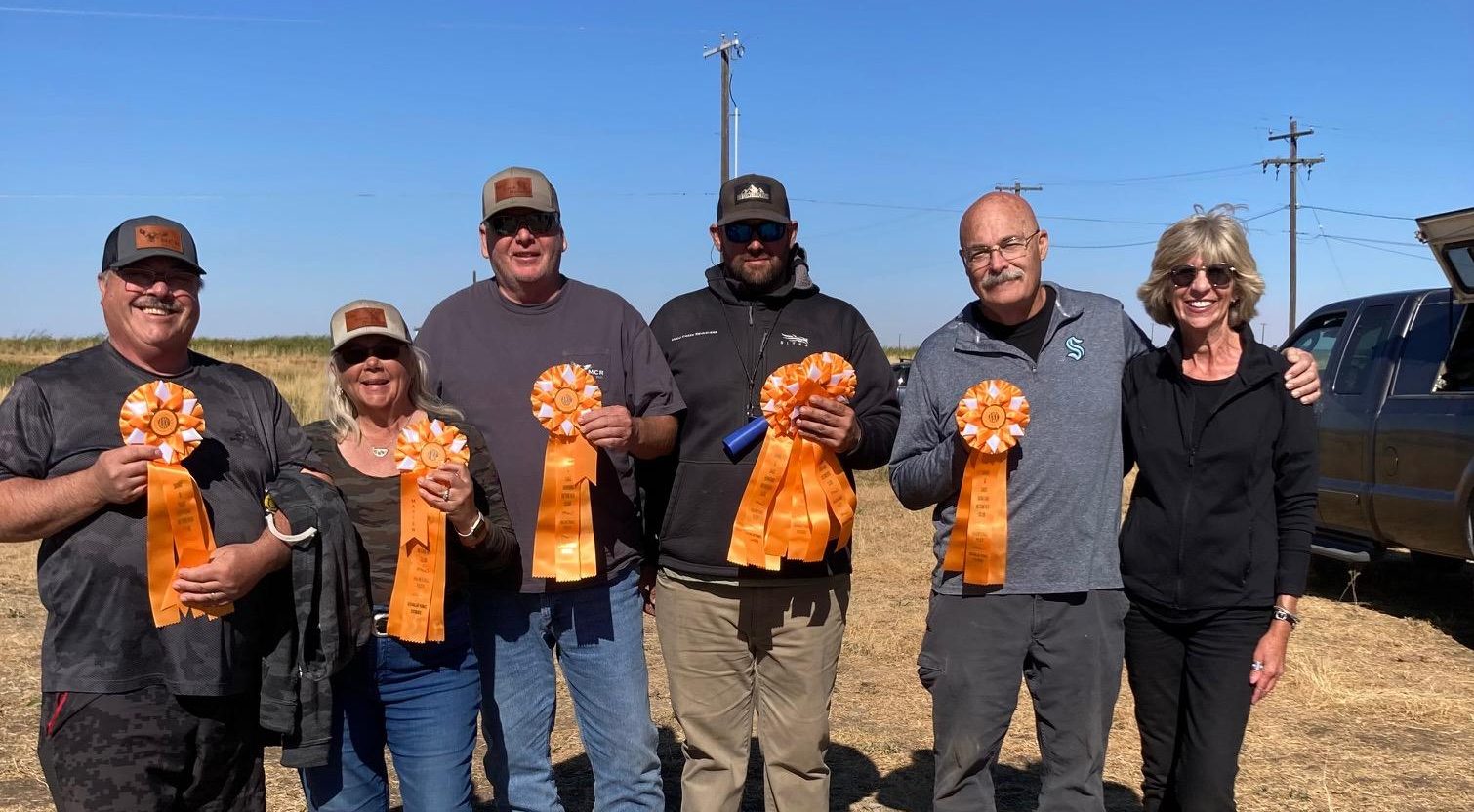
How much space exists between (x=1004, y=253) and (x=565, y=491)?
1.41m

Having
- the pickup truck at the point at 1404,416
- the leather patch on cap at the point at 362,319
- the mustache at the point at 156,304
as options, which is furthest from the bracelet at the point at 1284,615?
the pickup truck at the point at 1404,416

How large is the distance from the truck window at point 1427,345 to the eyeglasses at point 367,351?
20.6 feet

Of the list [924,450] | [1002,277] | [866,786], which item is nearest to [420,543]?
[924,450]

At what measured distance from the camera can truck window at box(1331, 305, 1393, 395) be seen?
739 cm

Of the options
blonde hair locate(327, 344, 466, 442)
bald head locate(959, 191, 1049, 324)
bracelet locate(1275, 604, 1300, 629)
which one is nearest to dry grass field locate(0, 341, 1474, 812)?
bracelet locate(1275, 604, 1300, 629)

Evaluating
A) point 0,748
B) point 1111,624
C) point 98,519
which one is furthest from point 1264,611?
point 0,748

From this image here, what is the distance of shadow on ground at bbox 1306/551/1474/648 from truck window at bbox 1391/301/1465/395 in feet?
5.31

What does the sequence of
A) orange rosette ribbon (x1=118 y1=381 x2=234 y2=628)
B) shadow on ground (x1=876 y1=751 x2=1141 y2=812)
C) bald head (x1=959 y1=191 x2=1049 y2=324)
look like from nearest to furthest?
orange rosette ribbon (x1=118 y1=381 x2=234 y2=628) → bald head (x1=959 y1=191 x2=1049 y2=324) → shadow on ground (x1=876 y1=751 x2=1141 y2=812)

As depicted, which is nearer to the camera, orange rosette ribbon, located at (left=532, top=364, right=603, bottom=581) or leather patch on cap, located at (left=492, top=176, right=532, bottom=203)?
orange rosette ribbon, located at (left=532, top=364, right=603, bottom=581)

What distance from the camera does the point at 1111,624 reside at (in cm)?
315

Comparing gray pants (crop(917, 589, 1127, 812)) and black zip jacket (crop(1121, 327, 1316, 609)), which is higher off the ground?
black zip jacket (crop(1121, 327, 1316, 609))

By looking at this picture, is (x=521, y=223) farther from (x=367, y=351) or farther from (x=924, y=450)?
(x=924, y=450)

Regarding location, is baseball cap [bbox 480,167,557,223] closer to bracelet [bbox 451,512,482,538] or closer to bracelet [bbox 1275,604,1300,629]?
bracelet [bbox 451,512,482,538]

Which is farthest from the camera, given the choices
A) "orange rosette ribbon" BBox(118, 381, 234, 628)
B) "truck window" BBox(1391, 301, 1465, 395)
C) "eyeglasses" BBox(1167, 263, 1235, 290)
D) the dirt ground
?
"truck window" BBox(1391, 301, 1465, 395)
